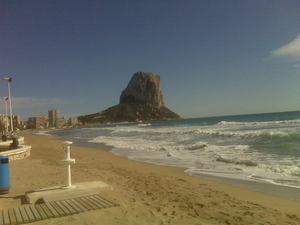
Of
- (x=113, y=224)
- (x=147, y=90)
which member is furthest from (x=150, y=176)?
(x=147, y=90)

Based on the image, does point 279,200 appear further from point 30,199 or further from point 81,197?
point 30,199

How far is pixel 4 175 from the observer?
18.1ft

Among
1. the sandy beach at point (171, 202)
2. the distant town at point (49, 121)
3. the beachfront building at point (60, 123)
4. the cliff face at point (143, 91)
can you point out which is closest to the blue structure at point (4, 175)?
the sandy beach at point (171, 202)

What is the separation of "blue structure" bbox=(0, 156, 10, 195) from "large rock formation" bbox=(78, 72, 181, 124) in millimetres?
129937

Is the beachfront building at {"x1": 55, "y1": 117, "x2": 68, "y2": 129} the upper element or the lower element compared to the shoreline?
upper

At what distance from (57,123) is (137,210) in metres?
139

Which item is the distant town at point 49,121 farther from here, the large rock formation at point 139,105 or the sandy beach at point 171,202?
the sandy beach at point 171,202

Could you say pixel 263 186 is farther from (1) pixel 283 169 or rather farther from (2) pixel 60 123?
(2) pixel 60 123

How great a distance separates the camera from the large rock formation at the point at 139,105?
140363 mm

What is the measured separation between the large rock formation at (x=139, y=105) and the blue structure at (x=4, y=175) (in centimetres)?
12994

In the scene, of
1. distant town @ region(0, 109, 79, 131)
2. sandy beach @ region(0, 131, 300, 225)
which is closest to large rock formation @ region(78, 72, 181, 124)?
distant town @ region(0, 109, 79, 131)

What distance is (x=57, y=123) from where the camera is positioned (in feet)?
441

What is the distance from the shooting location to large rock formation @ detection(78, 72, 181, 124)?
461 feet

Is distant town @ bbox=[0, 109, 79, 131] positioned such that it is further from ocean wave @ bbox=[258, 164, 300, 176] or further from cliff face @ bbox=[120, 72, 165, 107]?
ocean wave @ bbox=[258, 164, 300, 176]
